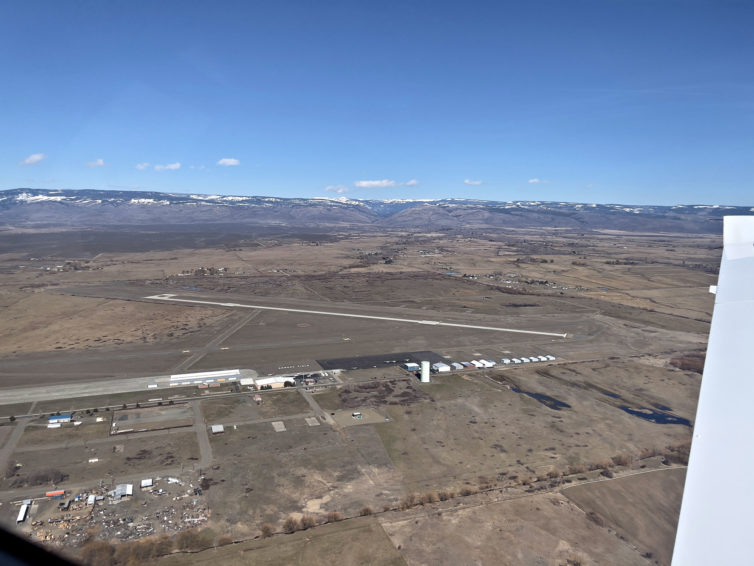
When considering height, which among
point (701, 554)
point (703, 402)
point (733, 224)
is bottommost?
point (701, 554)

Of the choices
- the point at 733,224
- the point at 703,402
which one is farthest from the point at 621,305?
the point at 703,402

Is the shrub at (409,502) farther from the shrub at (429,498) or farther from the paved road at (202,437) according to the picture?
the paved road at (202,437)

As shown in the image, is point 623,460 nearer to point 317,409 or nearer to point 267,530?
point 317,409

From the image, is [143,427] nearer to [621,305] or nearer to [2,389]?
[2,389]

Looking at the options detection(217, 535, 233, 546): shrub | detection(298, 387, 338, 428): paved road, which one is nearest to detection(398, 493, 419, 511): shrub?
detection(217, 535, 233, 546): shrub

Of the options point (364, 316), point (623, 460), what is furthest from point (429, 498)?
point (364, 316)
